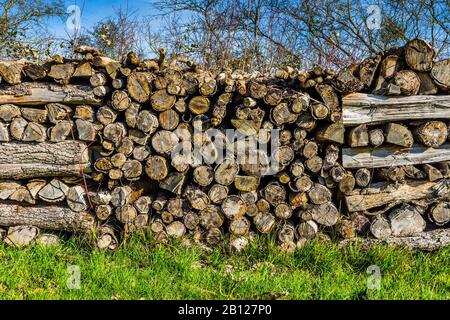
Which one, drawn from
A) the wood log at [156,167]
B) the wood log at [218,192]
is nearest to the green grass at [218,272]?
the wood log at [218,192]

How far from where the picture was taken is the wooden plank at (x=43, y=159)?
3.65 m

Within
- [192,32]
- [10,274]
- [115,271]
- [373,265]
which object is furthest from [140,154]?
[192,32]

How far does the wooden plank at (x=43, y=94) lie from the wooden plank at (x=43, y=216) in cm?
91

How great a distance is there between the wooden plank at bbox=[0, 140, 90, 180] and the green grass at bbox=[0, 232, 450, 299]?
24.3 inches

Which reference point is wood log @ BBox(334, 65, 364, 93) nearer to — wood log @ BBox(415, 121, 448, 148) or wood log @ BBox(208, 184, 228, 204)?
wood log @ BBox(415, 121, 448, 148)

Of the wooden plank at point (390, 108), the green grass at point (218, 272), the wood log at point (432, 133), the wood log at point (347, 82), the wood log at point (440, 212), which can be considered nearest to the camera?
the green grass at point (218, 272)

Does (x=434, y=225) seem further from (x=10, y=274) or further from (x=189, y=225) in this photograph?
(x=10, y=274)

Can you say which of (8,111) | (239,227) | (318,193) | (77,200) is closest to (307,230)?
(318,193)

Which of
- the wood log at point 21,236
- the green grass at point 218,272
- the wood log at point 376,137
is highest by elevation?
the wood log at point 376,137

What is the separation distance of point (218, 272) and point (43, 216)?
166 centimetres

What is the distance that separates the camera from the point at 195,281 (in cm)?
302

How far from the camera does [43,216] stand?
3.77 m

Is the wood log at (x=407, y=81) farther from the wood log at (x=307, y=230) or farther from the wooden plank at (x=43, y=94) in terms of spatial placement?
the wooden plank at (x=43, y=94)
